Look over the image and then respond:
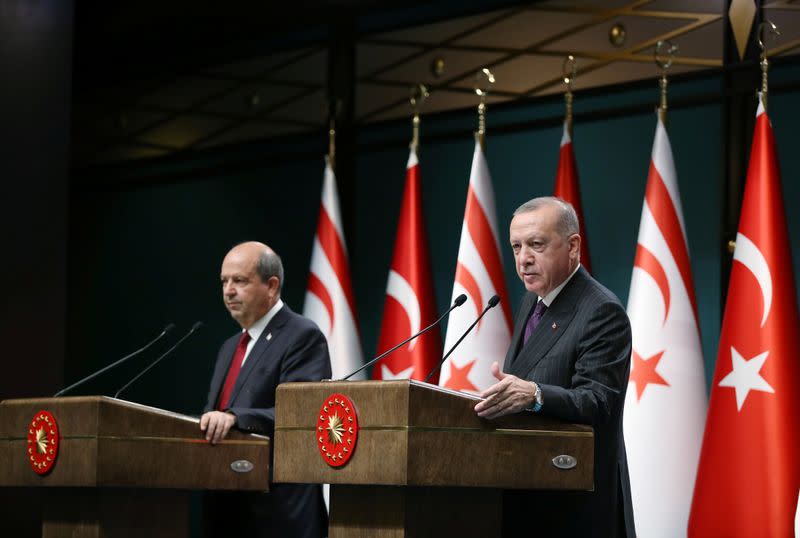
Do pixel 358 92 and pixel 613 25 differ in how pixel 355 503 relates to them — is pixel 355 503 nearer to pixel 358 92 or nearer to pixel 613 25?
pixel 613 25

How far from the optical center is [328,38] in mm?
6562

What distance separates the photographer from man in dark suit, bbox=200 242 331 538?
12.7 ft

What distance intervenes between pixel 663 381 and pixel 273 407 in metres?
1.55

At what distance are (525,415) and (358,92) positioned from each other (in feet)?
13.3

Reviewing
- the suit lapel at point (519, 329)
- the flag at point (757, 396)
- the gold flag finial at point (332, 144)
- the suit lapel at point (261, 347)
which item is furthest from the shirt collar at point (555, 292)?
the gold flag finial at point (332, 144)

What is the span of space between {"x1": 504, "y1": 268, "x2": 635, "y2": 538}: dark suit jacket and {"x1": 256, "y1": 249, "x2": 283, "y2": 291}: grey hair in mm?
1417

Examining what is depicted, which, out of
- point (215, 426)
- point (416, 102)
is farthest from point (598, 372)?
point (416, 102)

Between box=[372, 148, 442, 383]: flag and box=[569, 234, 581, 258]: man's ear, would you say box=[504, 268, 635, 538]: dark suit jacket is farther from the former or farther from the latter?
box=[372, 148, 442, 383]: flag

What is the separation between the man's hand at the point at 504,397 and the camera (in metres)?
2.54

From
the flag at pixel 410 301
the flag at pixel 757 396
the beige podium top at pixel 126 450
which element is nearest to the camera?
the beige podium top at pixel 126 450

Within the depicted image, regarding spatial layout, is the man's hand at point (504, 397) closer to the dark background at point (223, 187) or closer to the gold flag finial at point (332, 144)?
the dark background at point (223, 187)

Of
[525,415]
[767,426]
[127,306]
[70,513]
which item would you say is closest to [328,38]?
[127,306]

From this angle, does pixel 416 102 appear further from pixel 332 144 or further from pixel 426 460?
pixel 426 460

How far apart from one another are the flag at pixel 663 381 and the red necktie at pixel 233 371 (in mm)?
1477
